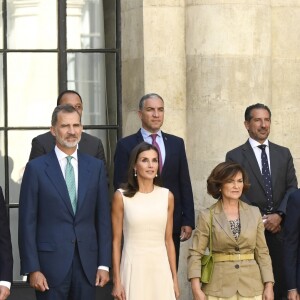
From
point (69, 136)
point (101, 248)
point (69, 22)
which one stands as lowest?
point (101, 248)

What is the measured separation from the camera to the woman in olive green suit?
998cm

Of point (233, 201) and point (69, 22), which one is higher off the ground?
point (69, 22)

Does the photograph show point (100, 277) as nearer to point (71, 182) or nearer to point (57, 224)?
point (57, 224)

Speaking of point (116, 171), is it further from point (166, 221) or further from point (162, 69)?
point (162, 69)

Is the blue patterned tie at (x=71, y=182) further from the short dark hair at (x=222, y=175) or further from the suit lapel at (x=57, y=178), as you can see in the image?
the short dark hair at (x=222, y=175)

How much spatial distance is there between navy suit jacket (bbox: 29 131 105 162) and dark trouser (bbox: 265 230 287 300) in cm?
166

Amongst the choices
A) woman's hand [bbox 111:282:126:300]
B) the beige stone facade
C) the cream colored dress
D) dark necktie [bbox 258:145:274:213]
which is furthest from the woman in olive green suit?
the beige stone facade

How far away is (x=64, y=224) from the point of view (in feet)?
31.9

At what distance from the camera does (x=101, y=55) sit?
43.5 ft

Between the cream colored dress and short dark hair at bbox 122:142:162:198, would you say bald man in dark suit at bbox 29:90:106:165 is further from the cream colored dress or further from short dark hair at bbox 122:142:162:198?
the cream colored dress

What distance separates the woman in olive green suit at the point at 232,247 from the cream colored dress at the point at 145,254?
0.24 metres

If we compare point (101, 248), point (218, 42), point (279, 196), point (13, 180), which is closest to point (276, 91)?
point (218, 42)

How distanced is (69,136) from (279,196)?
2.36 meters

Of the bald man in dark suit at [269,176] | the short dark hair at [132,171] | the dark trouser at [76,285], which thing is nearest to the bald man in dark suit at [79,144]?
the short dark hair at [132,171]
